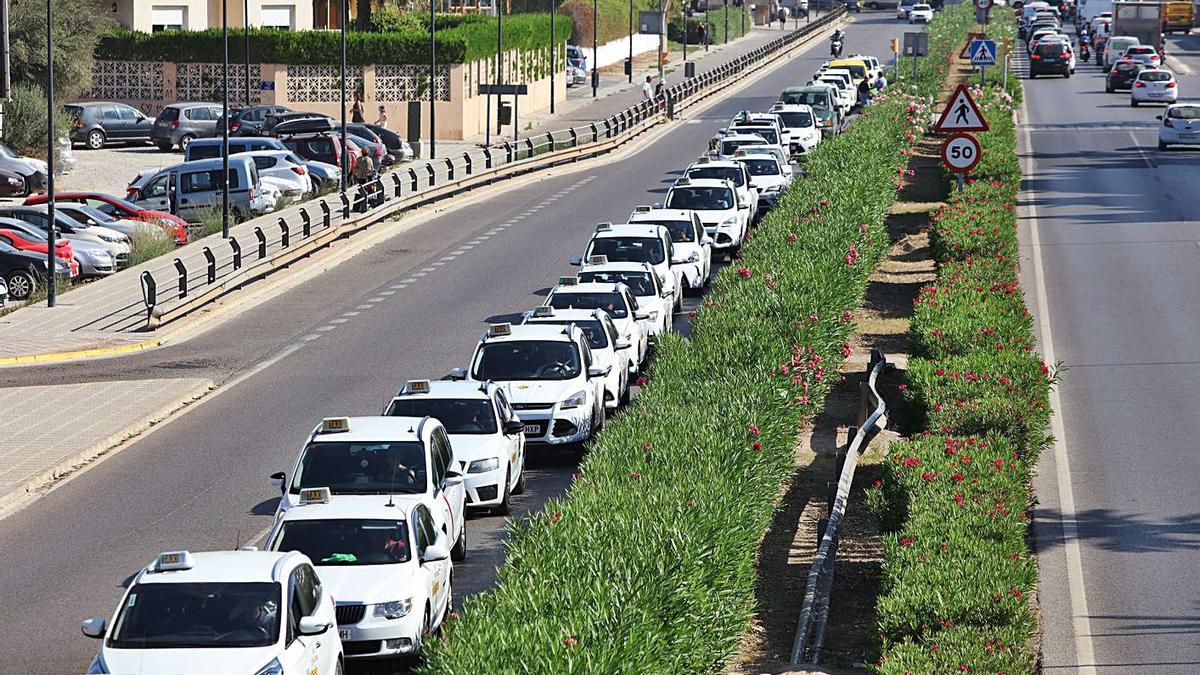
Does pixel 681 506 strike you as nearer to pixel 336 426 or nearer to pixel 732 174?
pixel 336 426

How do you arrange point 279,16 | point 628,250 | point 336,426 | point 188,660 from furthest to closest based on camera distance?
point 279,16, point 628,250, point 336,426, point 188,660

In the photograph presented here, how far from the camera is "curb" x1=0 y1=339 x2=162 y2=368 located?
29.9 m

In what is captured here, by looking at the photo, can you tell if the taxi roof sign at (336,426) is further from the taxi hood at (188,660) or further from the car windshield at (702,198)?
the car windshield at (702,198)

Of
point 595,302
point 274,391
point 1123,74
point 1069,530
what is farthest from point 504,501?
point 1123,74

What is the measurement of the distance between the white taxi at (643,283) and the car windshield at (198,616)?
1557 centimetres

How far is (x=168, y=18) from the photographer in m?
78.4

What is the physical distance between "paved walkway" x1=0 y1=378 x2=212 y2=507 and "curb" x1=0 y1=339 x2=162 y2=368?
213cm

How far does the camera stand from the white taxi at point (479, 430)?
66.1ft

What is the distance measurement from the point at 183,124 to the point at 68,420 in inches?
1531

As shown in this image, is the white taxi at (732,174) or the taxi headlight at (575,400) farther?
the white taxi at (732,174)

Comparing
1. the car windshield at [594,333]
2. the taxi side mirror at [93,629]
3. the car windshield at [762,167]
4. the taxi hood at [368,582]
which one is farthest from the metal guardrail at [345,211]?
the taxi side mirror at [93,629]

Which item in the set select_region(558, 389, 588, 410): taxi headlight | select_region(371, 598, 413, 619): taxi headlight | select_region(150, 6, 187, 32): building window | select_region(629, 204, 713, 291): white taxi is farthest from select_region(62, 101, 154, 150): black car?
select_region(371, 598, 413, 619): taxi headlight

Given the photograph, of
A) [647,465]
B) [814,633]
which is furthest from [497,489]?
[814,633]

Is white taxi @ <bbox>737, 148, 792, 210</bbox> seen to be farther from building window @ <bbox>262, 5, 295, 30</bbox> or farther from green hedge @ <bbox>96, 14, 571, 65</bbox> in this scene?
building window @ <bbox>262, 5, 295, 30</bbox>
